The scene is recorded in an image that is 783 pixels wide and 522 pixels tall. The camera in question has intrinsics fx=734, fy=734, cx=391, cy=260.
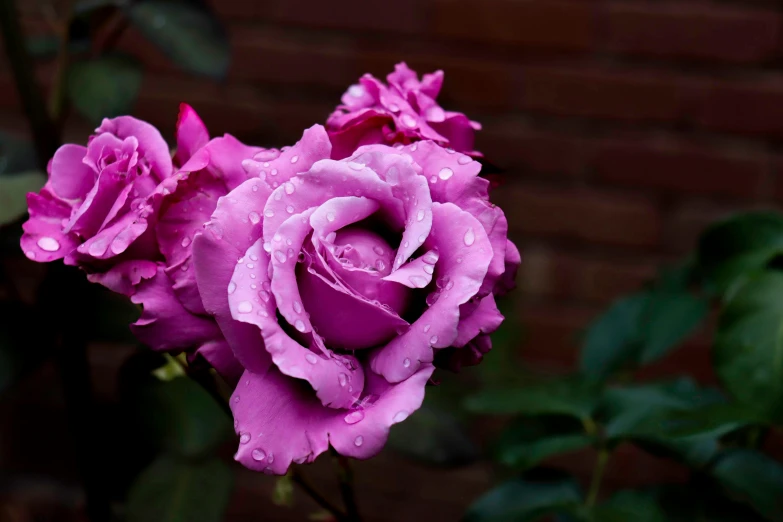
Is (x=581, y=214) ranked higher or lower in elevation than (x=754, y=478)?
lower

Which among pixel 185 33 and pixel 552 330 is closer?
pixel 185 33

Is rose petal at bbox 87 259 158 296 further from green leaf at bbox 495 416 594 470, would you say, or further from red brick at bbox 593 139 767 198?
red brick at bbox 593 139 767 198

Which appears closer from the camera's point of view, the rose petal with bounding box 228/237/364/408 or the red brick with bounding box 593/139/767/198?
the rose petal with bounding box 228/237/364/408

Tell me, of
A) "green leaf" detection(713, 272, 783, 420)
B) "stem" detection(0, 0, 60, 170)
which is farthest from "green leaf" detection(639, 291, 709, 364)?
"stem" detection(0, 0, 60, 170)

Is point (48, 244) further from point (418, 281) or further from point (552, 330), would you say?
point (552, 330)

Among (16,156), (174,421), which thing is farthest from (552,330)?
(16,156)

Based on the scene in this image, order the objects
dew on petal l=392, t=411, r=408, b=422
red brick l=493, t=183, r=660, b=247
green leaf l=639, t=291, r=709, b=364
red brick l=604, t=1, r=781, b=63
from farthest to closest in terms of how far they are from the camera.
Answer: red brick l=493, t=183, r=660, b=247, red brick l=604, t=1, r=781, b=63, green leaf l=639, t=291, r=709, b=364, dew on petal l=392, t=411, r=408, b=422
